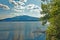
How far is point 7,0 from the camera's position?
9961mm

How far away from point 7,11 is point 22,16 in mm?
802

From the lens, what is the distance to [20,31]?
7.89 metres

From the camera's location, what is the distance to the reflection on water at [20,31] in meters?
6.42

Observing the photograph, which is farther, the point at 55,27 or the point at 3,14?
the point at 3,14

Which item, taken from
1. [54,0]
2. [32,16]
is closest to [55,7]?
[54,0]

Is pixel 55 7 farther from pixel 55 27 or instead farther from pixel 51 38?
pixel 51 38

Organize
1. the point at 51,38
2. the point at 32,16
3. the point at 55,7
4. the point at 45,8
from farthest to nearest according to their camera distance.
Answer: the point at 32,16 < the point at 45,8 < the point at 51,38 < the point at 55,7

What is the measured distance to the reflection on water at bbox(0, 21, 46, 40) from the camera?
6.42 metres

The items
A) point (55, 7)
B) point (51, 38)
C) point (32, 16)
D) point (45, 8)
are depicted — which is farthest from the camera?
point (32, 16)

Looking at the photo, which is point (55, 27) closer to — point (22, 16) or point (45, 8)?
point (45, 8)

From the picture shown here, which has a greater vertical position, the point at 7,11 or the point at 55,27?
the point at 55,27

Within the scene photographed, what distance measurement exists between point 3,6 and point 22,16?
42.2 inches

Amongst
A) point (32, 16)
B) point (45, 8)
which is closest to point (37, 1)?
point (32, 16)

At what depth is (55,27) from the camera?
2.11m
